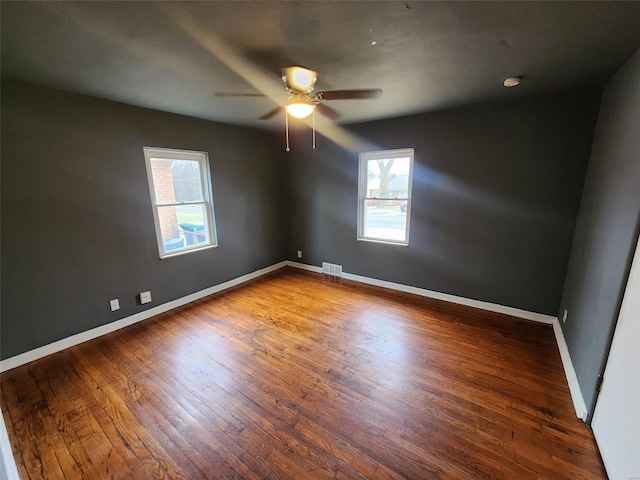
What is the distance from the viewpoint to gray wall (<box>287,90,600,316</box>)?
2.69m

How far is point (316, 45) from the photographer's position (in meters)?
1.67

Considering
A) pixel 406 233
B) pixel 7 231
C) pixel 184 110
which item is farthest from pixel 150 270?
pixel 406 233

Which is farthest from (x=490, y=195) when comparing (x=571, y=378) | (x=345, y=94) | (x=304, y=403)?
(x=304, y=403)

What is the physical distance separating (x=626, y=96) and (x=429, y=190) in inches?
71.4

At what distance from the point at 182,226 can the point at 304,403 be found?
9.11ft

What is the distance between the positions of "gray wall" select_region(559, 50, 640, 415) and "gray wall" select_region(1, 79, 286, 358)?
4.09 m

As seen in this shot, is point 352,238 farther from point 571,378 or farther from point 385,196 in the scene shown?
point 571,378

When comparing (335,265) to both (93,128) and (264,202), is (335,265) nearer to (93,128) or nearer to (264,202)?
(264,202)

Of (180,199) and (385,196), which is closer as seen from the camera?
(180,199)

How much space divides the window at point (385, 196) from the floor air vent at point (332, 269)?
714 mm

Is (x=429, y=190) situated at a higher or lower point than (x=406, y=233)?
higher

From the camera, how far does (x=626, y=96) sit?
186 centimetres

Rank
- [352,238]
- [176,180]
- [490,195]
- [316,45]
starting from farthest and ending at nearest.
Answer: [352,238]
[176,180]
[490,195]
[316,45]

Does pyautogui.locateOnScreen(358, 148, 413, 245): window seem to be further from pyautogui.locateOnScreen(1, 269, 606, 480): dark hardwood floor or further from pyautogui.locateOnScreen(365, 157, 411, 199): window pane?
pyautogui.locateOnScreen(1, 269, 606, 480): dark hardwood floor
